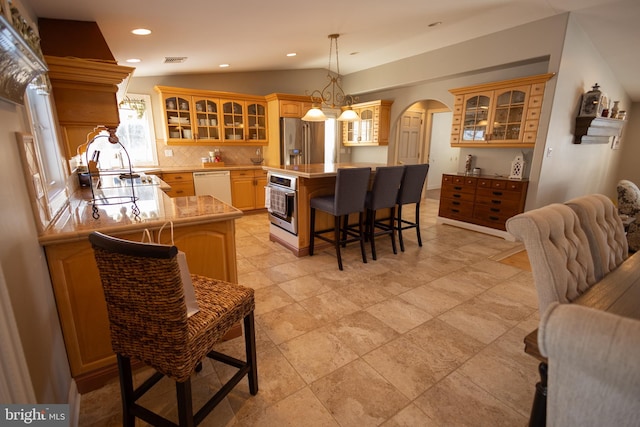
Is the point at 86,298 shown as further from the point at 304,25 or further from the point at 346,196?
the point at 304,25

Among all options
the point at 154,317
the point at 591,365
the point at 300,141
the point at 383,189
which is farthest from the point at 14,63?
the point at 300,141

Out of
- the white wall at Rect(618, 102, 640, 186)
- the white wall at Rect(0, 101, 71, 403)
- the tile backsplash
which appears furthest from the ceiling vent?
the white wall at Rect(618, 102, 640, 186)

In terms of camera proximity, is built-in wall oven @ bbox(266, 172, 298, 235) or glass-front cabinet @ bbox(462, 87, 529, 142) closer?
built-in wall oven @ bbox(266, 172, 298, 235)

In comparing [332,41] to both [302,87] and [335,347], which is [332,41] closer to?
[302,87]

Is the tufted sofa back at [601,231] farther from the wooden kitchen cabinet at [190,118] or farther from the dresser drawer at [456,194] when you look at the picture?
the wooden kitchen cabinet at [190,118]

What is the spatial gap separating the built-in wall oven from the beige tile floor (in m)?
0.48

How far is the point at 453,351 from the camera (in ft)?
6.35

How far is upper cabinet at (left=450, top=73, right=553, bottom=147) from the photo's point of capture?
12.4 ft

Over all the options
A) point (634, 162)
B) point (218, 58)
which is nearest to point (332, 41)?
point (218, 58)

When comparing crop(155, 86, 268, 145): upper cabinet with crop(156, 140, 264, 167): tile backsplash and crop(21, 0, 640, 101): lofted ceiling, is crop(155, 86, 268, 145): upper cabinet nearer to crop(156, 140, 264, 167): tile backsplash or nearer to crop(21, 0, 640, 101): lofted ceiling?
crop(156, 140, 264, 167): tile backsplash

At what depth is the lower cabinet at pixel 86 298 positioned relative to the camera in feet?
4.81

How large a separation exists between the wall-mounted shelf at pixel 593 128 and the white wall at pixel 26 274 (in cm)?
574

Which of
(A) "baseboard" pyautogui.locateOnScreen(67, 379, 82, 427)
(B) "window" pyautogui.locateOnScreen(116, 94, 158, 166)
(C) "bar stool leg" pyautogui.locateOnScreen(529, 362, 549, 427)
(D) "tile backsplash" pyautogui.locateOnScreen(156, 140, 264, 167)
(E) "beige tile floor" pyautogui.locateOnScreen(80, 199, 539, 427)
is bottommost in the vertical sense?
(E) "beige tile floor" pyautogui.locateOnScreen(80, 199, 539, 427)

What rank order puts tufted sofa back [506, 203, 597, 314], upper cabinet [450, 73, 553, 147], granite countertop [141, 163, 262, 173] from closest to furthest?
tufted sofa back [506, 203, 597, 314] → upper cabinet [450, 73, 553, 147] → granite countertop [141, 163, 262, 173]
